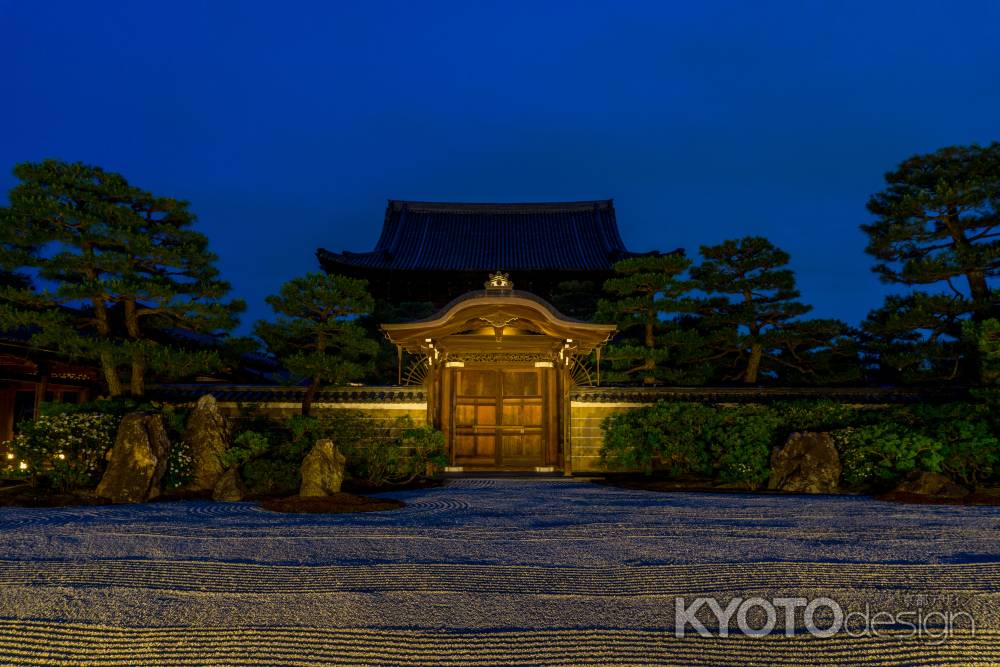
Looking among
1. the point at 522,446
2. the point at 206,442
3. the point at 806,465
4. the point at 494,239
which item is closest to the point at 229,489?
the point at 206,442

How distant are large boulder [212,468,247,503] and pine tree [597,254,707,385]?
675 centimetres

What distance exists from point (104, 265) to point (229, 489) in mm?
4138

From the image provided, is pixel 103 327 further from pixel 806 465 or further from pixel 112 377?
pixel 806 465

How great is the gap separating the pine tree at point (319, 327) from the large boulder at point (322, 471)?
2317 millimetres

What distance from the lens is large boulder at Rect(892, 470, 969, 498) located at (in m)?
8.02

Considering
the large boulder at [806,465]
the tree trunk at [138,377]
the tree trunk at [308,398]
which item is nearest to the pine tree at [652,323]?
the large boulder at [806,465]

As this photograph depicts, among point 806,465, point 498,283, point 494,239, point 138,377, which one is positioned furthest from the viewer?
point 494,239

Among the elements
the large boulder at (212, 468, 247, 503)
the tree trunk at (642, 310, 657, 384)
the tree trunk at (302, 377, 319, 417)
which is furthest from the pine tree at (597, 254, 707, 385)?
the large boulder at (212, 468, 247, 503)

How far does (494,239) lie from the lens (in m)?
22.3

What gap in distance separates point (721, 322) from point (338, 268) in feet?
37.0

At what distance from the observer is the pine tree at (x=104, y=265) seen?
29.3ft

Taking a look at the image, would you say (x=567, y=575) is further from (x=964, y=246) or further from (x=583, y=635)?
(x=964, y=246)

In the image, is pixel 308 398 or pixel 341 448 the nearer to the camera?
pixel 341 448

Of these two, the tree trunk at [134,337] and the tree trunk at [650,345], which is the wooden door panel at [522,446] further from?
the tree trunk at [134,337]
